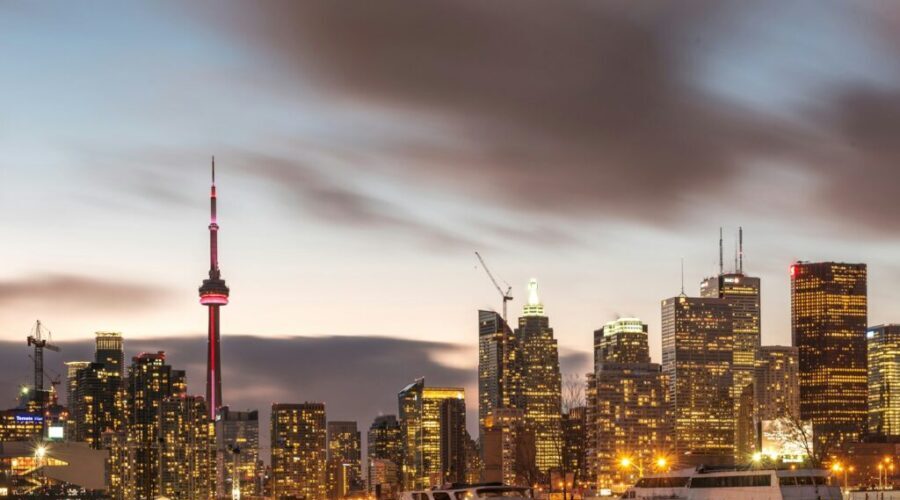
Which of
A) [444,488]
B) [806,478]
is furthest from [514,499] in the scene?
[806,478]

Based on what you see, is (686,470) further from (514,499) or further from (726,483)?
(514,499)

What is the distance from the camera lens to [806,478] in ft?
399

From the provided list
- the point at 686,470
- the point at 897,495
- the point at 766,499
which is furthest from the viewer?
the point at 897,495

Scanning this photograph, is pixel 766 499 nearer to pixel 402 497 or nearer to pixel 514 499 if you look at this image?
pixel 514 499

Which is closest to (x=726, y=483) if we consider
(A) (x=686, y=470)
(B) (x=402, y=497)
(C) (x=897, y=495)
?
→ (A) (x=686, y=470)

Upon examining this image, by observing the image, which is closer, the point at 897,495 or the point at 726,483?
the point at 726,483

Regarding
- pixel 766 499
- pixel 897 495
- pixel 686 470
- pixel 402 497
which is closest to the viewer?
pixel 766 499

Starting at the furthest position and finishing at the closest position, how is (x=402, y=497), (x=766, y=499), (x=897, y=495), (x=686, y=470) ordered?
1. (x=897, y=495)
2. (x=402, y=497)
3. (x=686, y=470)
4. (x=766, y=499)

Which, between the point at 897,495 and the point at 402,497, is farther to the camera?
the point at 897,495

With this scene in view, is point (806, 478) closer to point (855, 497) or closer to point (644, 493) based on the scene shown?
point (644, 493)

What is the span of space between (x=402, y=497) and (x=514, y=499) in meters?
17.5

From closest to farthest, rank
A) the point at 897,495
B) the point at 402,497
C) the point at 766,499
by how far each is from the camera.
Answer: the point at 766,499 → the point at 402,497 → the point at 897,495

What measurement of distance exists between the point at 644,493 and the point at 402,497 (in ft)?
85.2

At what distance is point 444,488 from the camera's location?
139m
